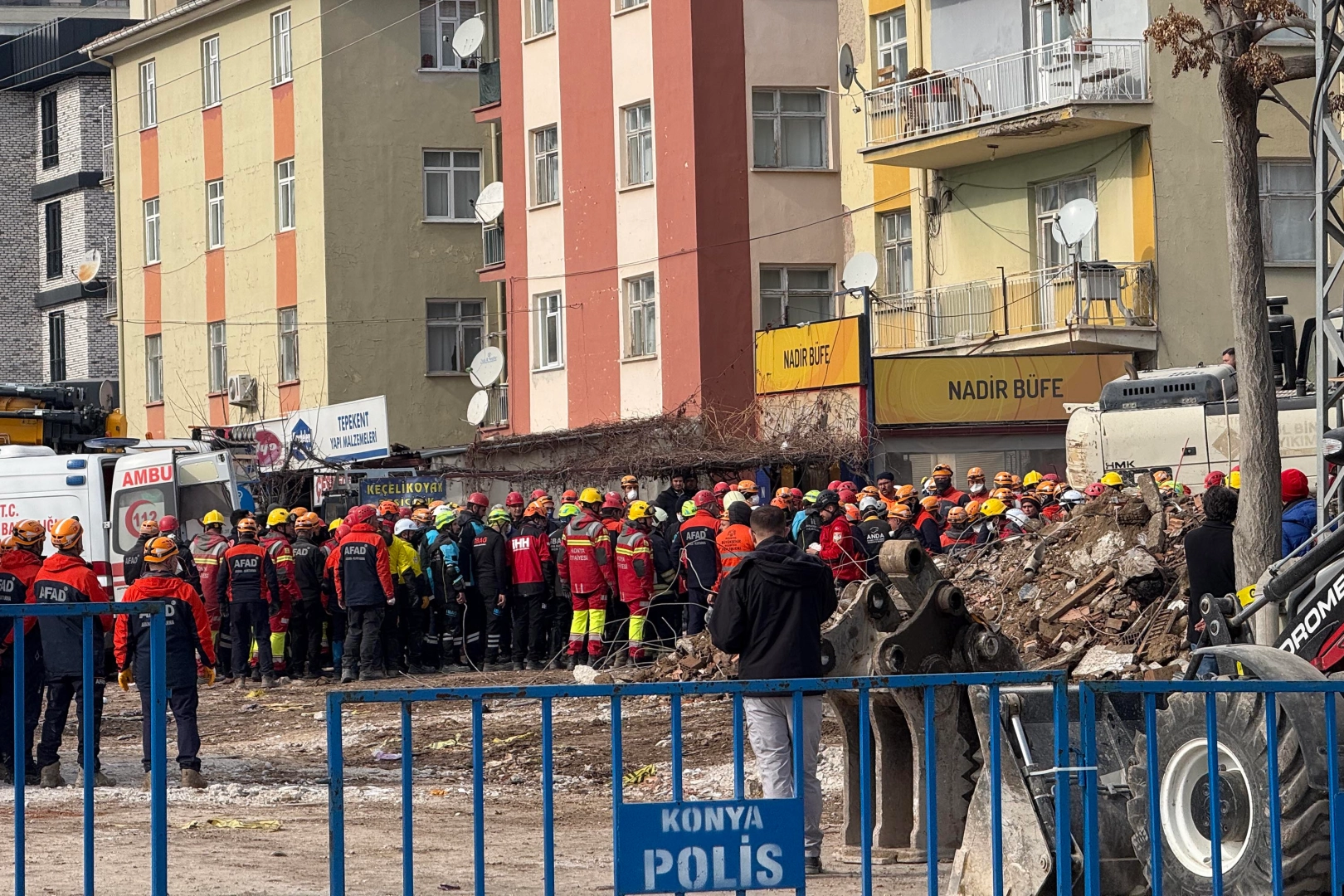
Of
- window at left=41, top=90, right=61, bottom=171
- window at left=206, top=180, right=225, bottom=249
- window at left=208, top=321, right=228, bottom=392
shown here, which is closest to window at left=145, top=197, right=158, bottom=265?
window at left=206, top=180, right=225, bottom=249

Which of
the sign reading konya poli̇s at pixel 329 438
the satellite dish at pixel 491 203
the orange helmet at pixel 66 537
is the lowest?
the orange helmet at pixel 66 537

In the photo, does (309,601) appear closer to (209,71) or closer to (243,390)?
(243,390)

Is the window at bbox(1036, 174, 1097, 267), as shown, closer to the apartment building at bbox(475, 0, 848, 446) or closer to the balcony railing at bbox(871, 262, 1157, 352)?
the balcony railing at bbox(871, 262, 1157, 352)

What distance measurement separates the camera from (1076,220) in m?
30.5

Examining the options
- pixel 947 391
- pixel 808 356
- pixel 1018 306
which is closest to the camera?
pixel 947 391

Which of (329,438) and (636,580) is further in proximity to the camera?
(329,438)

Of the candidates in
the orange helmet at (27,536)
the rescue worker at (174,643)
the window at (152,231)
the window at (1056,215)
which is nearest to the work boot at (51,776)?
the rescue worker at (174,643)

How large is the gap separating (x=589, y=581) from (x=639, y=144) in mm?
16535

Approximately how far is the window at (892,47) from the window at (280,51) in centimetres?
1525

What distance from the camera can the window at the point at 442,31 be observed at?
45000 millimetres

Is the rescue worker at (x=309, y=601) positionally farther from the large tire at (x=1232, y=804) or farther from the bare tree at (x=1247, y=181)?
the large tire at (x=1232, y=804)

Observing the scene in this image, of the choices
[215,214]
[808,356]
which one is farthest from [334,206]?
[808,356]

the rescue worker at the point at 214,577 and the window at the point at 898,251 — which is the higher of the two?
the window at the point at 898,251

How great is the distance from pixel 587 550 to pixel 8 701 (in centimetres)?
931
